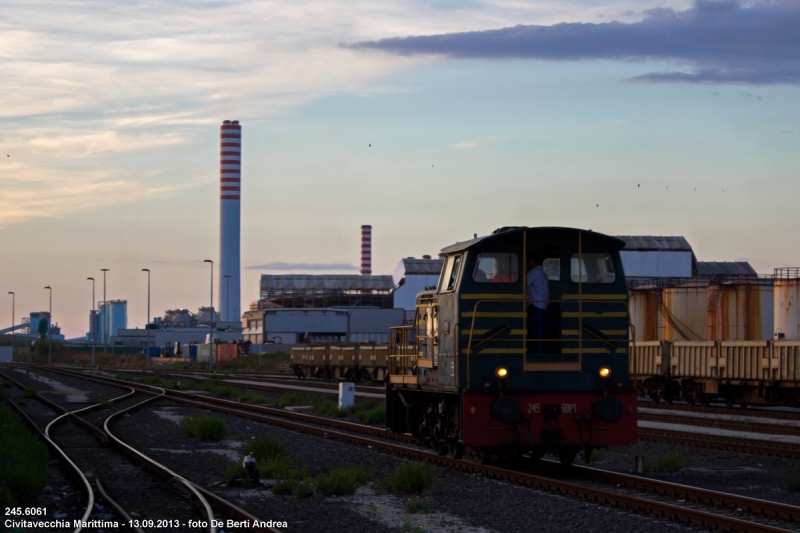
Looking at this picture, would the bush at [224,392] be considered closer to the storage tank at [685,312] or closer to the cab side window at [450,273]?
the storage tank at [685,312]

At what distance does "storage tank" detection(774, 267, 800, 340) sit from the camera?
44.6 m

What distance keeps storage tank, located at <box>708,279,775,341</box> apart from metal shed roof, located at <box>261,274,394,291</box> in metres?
69.5

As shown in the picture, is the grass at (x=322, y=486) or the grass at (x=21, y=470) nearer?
the grass at (x=21, y=470)

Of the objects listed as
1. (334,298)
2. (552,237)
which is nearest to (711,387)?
(552,237)

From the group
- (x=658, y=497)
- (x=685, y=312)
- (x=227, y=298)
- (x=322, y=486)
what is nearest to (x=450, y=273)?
(x=322, y=486)

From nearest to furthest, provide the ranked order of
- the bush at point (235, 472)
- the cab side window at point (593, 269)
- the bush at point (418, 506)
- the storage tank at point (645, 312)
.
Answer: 1. the bush at point (418, 506)
2. the cab side window at point (593, 269)
3. the bush at point (235, 472)
4. the storage tank at point (645, 312)

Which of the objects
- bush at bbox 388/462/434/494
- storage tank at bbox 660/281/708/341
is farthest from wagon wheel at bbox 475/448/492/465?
storage tank at bbox 660/281/708/341

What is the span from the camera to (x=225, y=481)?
45.5 ft

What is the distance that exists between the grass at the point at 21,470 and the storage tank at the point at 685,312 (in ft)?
130

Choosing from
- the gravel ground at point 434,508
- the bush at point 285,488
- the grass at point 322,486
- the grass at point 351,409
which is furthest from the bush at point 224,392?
the bush at point 285,488

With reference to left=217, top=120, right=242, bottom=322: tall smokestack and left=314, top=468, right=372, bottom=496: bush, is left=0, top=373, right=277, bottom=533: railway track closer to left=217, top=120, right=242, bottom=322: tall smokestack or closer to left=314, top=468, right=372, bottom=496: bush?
left=314, top=468, right=372, bottom=496: bush

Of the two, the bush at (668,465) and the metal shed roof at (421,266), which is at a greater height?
the metal shed roof at (421,266)

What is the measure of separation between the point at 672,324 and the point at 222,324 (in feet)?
309

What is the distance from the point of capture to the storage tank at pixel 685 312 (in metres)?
50.9
